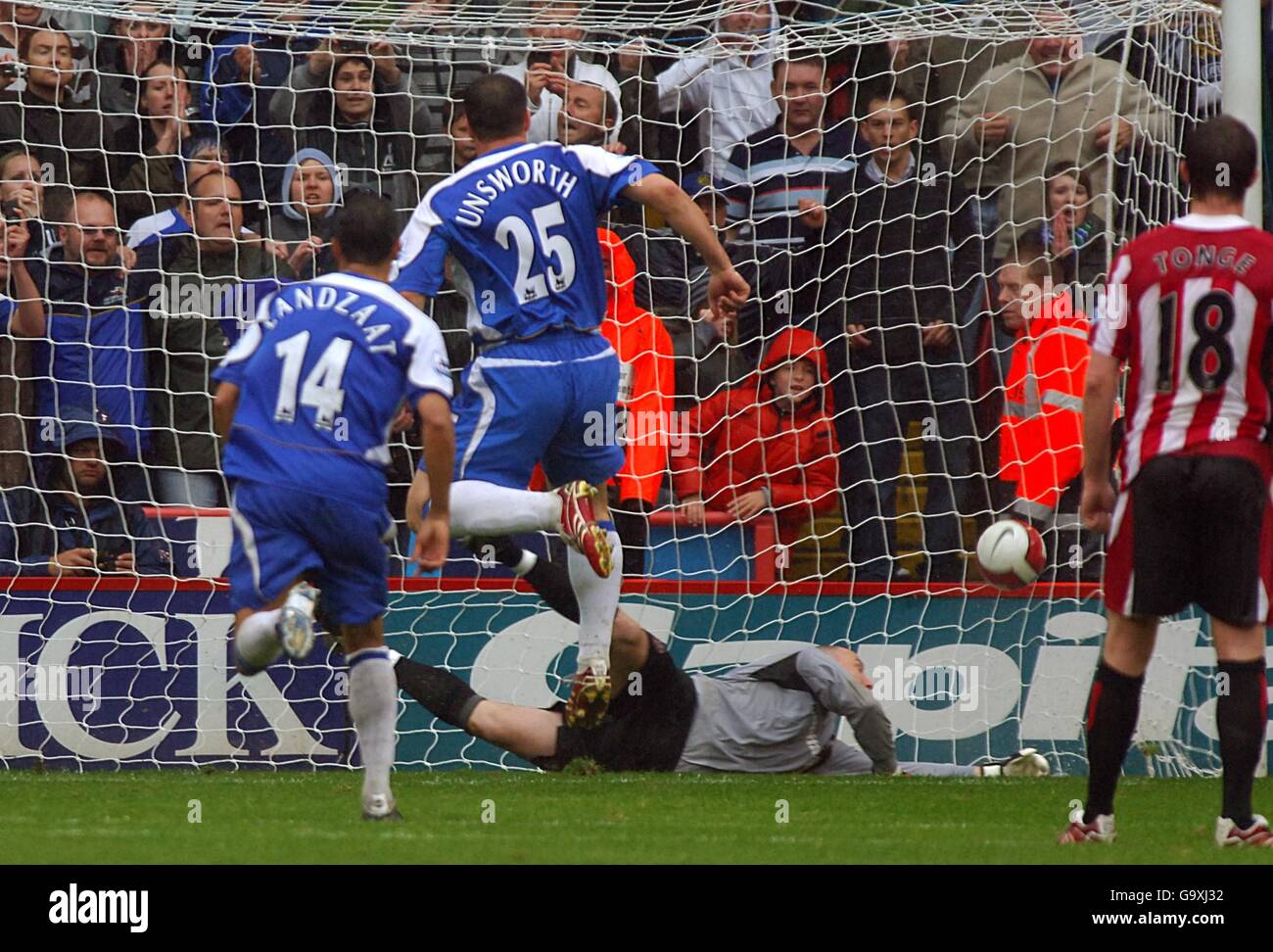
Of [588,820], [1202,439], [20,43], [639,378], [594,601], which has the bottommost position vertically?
[588,820]

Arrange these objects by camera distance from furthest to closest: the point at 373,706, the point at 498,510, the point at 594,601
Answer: the point at 594,601 < the point at 498,510 < the point at 373,706

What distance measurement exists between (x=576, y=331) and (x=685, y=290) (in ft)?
8.98

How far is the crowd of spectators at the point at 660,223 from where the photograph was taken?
8.95 meters

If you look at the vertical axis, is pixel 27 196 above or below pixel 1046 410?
above

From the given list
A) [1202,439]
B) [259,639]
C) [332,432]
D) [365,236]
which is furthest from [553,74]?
[1202,439]

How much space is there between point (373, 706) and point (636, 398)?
11.7 feet

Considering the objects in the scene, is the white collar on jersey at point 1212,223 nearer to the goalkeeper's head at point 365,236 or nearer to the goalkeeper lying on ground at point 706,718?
the goalkeeper's head at point 365,236

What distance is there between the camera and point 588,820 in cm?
608

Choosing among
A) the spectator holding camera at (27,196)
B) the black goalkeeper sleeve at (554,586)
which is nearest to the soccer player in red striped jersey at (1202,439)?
the black goalkeeper sleeve at (554,586)

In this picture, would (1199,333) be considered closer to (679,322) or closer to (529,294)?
(529,294)

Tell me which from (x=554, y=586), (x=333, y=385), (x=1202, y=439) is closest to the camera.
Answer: (x=1202, y=439)

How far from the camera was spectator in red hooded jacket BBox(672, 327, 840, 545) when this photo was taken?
9.09m

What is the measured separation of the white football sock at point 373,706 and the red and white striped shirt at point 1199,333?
2252 mm

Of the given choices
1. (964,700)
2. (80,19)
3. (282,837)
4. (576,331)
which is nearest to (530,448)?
(576,331)
